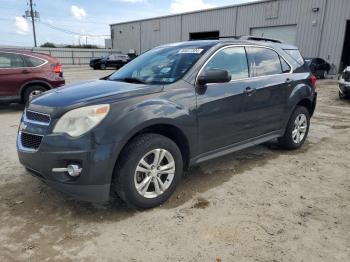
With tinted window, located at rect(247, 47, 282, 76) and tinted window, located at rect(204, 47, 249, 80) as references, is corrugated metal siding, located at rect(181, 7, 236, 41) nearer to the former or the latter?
tinted window, located at rect(247, 47, 282, 76)

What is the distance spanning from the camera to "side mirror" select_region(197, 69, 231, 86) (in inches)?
141

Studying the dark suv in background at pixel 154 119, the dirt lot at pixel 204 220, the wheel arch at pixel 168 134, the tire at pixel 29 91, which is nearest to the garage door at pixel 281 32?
the tire at pixel 29 91

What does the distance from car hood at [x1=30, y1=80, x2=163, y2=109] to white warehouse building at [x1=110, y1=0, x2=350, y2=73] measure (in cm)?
2242

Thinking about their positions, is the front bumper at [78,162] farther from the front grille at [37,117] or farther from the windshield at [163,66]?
the windshield at [163,66]

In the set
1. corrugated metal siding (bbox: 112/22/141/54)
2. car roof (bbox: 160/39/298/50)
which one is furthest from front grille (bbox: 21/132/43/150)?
corrugated metal siding (bbox: 112/22/141/54)

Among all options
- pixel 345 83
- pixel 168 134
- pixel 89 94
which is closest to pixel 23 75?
pixel 89 94

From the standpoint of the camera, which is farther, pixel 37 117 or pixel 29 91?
pixel 29 91

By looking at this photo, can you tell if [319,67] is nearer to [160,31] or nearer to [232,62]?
[232,62]

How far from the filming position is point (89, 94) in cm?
331

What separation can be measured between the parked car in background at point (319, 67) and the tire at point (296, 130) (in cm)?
1648

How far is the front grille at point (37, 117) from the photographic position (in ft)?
10.1

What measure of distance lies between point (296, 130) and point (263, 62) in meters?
1.43

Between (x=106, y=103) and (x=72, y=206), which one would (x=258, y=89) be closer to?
(x=106, y=103)

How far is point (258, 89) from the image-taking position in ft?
14.4
